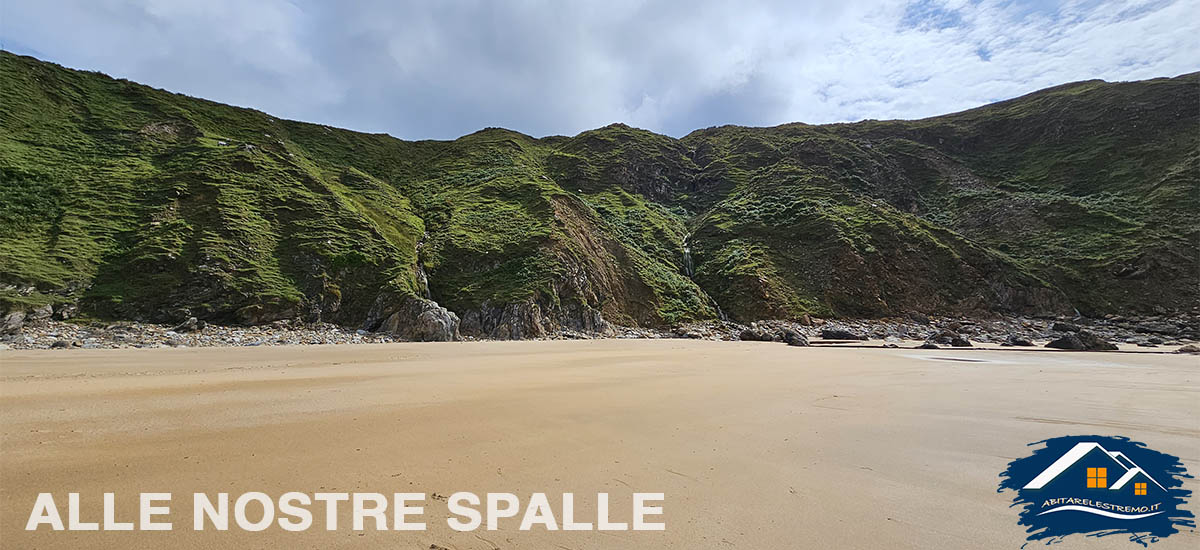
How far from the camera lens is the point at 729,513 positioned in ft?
7.06

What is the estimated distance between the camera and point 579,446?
3.26 meters

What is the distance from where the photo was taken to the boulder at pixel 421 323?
17.7 m

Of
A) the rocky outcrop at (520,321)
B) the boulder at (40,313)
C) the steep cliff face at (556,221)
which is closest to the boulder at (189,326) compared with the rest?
the steep cliff face at (556,221)

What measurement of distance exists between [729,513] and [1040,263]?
46.5m

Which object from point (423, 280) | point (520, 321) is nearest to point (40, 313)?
point (423, 280)

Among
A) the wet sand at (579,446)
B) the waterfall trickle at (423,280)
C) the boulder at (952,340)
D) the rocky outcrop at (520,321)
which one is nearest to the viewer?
the wet sand at (579,446)

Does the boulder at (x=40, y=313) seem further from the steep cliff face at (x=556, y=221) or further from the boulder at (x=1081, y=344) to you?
the boulder at (x=1081, y=344)

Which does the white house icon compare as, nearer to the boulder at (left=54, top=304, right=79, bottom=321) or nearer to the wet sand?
the wet sand

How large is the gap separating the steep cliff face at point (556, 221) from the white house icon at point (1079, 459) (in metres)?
18.0

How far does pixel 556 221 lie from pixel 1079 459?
27.4 meters

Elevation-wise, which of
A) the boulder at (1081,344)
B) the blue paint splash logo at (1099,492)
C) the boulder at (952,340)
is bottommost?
the boulder at (952,340)

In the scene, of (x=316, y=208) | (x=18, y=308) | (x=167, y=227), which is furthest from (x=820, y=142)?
(x=18, y=308)

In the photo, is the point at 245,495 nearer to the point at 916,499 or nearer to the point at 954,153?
the point at 916,499

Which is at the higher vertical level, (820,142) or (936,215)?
(820,142)
